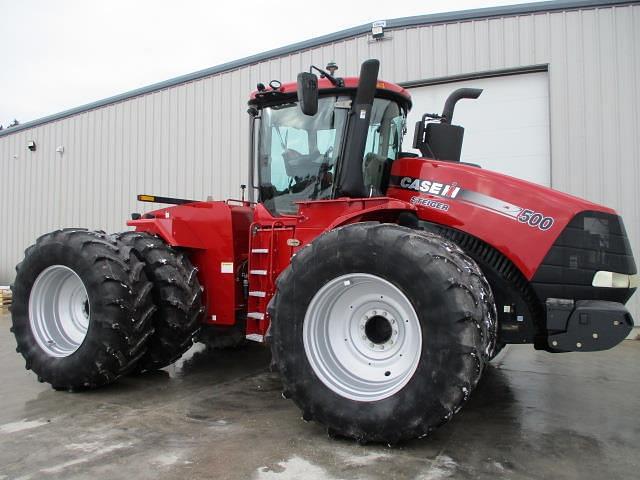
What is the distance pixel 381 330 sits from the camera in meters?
3.86

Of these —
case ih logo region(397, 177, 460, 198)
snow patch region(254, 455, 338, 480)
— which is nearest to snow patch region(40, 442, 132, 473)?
snow patch region(254, 455, 338, 480)

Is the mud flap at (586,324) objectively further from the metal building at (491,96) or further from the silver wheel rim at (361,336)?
the metal building at (491,96)

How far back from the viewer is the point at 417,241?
11.3ft

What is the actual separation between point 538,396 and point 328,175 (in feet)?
9.14

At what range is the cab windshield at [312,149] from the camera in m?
4.67

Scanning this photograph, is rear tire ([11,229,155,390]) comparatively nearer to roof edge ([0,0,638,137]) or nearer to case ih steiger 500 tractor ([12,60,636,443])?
case ih steiger 500 tractor ([12,60,636,443])

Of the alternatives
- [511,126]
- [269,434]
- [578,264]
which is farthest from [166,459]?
[511,126]

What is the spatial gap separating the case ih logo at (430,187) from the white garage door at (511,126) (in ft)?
13.5

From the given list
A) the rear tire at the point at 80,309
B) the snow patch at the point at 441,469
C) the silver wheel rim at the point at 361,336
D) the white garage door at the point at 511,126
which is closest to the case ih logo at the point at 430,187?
the silver wheel rim at the point at 361,336

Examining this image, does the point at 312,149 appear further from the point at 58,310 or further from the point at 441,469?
the point at 58,310

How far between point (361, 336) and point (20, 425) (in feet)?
8.72

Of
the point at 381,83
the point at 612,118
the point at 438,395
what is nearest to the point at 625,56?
the point at 612,118

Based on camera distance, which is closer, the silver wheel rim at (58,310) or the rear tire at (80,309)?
the rear tire at (80,309)

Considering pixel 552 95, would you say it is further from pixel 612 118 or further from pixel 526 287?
pixel 526 287
